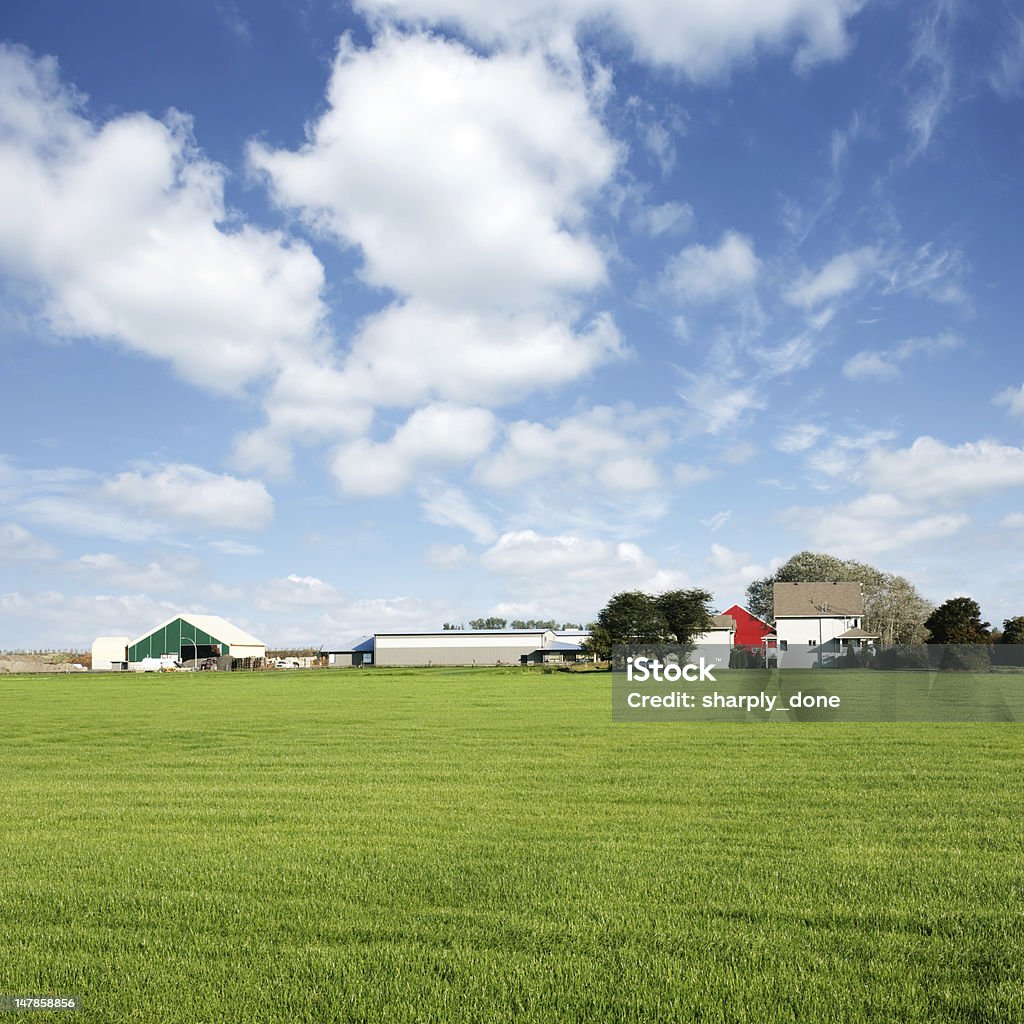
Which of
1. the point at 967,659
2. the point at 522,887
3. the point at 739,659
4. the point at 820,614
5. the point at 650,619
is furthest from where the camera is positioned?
the point at 820,614

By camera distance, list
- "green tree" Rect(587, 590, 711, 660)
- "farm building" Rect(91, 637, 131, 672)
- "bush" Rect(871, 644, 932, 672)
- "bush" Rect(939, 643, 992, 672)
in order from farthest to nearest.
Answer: "farm building" Rect(91, 637, 131, 672) → "green tree" Rect(587, 590, 711, 660) → "bush" Rect(871, 644, 932, 672) → "bush" Rect(939, 643, 992, 672)

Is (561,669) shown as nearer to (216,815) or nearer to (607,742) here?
(607,742)

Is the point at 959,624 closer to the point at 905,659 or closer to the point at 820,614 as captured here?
the point at 905,659

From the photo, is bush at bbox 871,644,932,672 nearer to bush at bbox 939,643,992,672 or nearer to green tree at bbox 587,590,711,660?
bush at bbox 939,643,992,672

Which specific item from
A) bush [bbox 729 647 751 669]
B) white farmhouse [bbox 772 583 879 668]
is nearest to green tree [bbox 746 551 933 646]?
white farmhouse [bbox 772 583 879 668]

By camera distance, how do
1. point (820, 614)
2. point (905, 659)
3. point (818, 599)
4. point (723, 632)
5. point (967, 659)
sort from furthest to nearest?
point (723, 632)
point (818, 599)
point (820, 614)
point (905, 659)
point (967, 659)

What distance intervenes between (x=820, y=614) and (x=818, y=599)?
Answer: 6.36 ft

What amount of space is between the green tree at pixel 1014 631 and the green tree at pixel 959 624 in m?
1.49

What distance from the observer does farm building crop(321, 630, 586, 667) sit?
93.8 metres

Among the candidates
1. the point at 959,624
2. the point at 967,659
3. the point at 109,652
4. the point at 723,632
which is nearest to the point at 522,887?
the point at 967,659

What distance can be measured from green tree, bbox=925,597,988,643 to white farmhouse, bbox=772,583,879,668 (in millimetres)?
26286

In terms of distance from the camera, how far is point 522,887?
6746mm

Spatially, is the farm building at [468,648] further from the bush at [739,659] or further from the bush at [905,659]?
the bush at [905,659]

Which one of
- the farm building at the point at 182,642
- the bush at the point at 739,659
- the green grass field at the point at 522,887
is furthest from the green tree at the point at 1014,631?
the farm building at the point at 182,642
